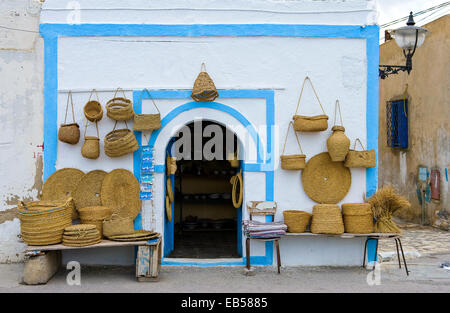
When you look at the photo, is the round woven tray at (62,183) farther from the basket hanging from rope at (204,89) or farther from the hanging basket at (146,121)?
the basket hanging from rope at (204,89)

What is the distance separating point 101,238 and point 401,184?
338 inches

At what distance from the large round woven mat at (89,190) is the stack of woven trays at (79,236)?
698mm

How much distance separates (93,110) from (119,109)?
20.4 inches

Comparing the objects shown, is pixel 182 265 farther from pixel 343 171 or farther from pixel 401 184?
pixel 401 184

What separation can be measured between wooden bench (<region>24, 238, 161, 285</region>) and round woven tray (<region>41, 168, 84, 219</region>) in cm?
83

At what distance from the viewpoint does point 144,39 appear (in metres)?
6.75

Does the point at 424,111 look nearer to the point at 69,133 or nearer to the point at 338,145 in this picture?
the point at 338,145

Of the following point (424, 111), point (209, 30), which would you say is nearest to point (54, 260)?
point (209, 30)

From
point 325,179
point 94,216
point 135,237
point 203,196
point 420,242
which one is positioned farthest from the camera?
point 203,196

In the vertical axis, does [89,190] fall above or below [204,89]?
below

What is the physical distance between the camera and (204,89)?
6461 mm

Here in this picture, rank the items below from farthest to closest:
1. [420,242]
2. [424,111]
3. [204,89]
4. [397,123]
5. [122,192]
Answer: [397,123] < [424,111] < [420,242] < [122,192] < [204,89]

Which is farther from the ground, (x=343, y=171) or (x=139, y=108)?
(x=139, y=108)

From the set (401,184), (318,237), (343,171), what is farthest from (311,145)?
(401,184)
